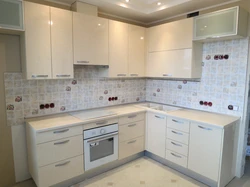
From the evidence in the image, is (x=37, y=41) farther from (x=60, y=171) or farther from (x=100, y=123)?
(x=60, y=171)

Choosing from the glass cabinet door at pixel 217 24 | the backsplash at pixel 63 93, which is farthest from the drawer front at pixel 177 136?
the glass cabinet door at pixel 217 24

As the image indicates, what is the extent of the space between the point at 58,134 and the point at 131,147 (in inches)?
49.1

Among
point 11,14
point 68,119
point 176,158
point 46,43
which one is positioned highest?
point 11,14

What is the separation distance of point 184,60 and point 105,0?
145 centimetres

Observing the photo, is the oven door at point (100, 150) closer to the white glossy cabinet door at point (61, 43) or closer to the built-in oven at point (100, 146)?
the built-in oven at point (100, 146)

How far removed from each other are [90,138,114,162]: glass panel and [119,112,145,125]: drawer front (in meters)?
0.32

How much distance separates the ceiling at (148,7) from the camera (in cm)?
256

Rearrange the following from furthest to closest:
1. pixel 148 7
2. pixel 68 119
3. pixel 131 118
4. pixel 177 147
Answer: pixel 148 7, pixel 131 118, pixel 177 147, pixel 68 119

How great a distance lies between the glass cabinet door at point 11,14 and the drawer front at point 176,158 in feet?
8.52

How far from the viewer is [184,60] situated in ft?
8.98

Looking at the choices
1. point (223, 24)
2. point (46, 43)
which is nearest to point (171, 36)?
point (223, 24)

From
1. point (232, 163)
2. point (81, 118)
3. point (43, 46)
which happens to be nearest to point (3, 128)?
point (81, 118)

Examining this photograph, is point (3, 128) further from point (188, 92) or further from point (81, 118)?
point (188, 92)

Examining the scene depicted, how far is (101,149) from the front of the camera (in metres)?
2.54
